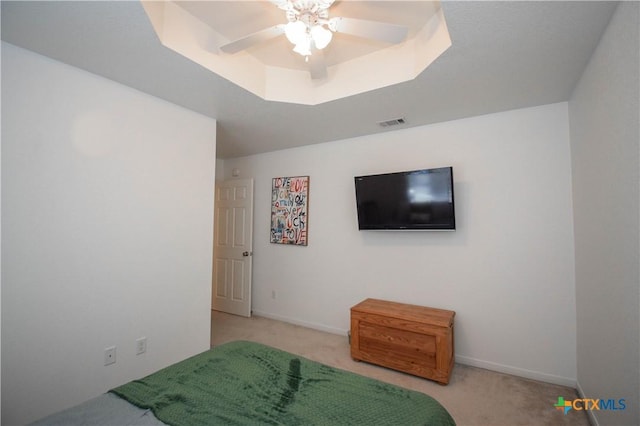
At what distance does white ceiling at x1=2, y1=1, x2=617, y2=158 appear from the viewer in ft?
5.01

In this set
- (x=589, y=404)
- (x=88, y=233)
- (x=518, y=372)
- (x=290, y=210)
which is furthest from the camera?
(x=290, y=210)

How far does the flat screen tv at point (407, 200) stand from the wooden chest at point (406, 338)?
0.84 metres

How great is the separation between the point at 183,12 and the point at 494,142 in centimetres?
280

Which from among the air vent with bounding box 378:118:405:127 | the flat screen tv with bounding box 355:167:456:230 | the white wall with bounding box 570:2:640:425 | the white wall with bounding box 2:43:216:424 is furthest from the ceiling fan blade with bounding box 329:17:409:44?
the white wall with bounding box 2:43:216:424

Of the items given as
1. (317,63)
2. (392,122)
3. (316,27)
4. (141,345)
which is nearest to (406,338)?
(392,122)

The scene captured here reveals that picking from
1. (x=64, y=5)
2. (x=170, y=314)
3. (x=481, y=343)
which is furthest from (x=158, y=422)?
(x=481, y=343)

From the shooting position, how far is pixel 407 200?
2957 millimetres

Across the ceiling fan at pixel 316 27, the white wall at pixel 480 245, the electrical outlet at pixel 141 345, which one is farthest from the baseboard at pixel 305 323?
the ceiling fan at pixel 316 27

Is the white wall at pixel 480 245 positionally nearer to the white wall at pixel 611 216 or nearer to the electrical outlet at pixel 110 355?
the white wall at pixel 611 216

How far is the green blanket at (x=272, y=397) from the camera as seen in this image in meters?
1.17

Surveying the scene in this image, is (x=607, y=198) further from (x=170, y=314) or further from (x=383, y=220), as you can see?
(x=170, y=314)

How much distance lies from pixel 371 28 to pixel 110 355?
9.55 ft

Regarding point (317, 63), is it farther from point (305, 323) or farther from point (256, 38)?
point (305, 323)

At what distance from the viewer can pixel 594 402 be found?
6.20 feet
